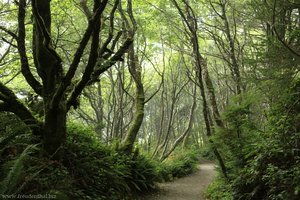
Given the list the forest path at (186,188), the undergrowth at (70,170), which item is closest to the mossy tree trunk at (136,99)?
the undergrowth at (70,170)

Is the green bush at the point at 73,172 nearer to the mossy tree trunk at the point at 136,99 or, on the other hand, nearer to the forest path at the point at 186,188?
the mossy tree trunk at the point at 136,99

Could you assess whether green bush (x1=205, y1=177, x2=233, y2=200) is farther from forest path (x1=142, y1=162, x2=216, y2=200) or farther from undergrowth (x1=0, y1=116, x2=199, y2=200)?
undergrowth (x1=0, y1=116, x2=199, y2=200)

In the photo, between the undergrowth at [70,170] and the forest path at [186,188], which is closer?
the undergrowth at [70,170]

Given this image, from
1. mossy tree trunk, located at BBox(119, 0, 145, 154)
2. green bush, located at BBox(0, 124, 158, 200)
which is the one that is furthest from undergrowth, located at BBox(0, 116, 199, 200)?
mossy tree trunk, located at BBox(119, 0, 145, 154)

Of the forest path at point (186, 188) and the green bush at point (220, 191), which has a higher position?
the green bush at point (220, 191)

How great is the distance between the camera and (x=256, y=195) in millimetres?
5148

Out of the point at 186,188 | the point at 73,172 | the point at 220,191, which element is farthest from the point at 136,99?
the point at 73,172

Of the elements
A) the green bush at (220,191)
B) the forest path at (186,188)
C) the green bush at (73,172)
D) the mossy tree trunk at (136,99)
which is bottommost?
the forest path at (186,188)

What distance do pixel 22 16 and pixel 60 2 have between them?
500cm

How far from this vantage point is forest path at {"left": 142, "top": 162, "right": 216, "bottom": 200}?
330 inches

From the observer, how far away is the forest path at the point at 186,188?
8.39m

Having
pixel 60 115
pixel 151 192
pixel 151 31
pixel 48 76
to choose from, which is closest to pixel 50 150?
pixel 60 115

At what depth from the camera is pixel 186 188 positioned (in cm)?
1028

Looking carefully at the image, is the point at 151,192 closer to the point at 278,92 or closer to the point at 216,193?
the point at 216,193
